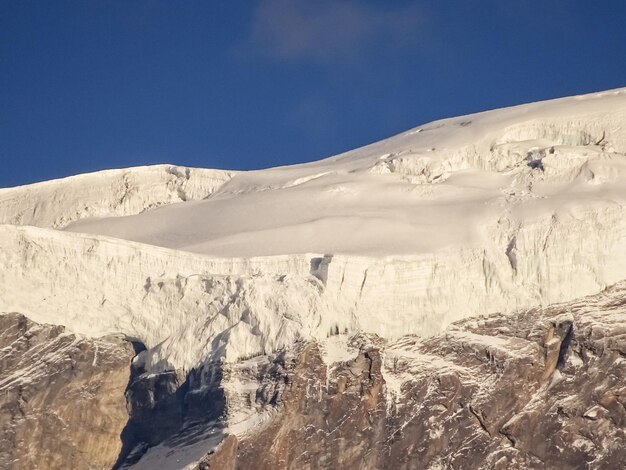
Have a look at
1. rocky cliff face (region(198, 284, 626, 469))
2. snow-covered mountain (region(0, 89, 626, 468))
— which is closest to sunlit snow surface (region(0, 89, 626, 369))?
snow-covered mountain (region(0, 89, 626, 468))

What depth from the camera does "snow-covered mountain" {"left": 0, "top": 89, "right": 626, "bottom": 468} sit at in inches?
4075

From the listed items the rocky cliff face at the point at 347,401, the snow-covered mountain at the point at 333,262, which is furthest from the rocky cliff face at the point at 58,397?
the snow-covered mountain at the point at 333,262

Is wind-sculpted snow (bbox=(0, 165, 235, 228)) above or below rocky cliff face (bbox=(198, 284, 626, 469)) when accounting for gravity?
above

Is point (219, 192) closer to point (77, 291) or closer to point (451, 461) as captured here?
point (77, 291)

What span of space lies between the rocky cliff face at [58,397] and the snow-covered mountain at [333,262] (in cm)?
79

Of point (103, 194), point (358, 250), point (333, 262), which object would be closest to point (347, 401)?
point (333, 262)

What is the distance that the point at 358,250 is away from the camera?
363 ft

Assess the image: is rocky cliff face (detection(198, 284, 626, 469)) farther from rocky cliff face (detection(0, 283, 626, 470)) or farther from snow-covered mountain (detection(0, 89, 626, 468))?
snow-covered mountain (detection(0, 89, 626, 468))

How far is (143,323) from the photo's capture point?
10781 centimetres

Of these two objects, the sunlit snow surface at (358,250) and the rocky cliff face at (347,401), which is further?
the sunlit snow surface at (358,250)

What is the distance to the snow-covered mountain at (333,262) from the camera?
340 feet

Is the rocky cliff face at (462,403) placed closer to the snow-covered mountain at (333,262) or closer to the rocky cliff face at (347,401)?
the rocky cliff face at (347,401)

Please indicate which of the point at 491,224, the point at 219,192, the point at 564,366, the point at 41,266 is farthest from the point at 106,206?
the point at 564,366

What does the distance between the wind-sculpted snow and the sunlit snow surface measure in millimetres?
1677
